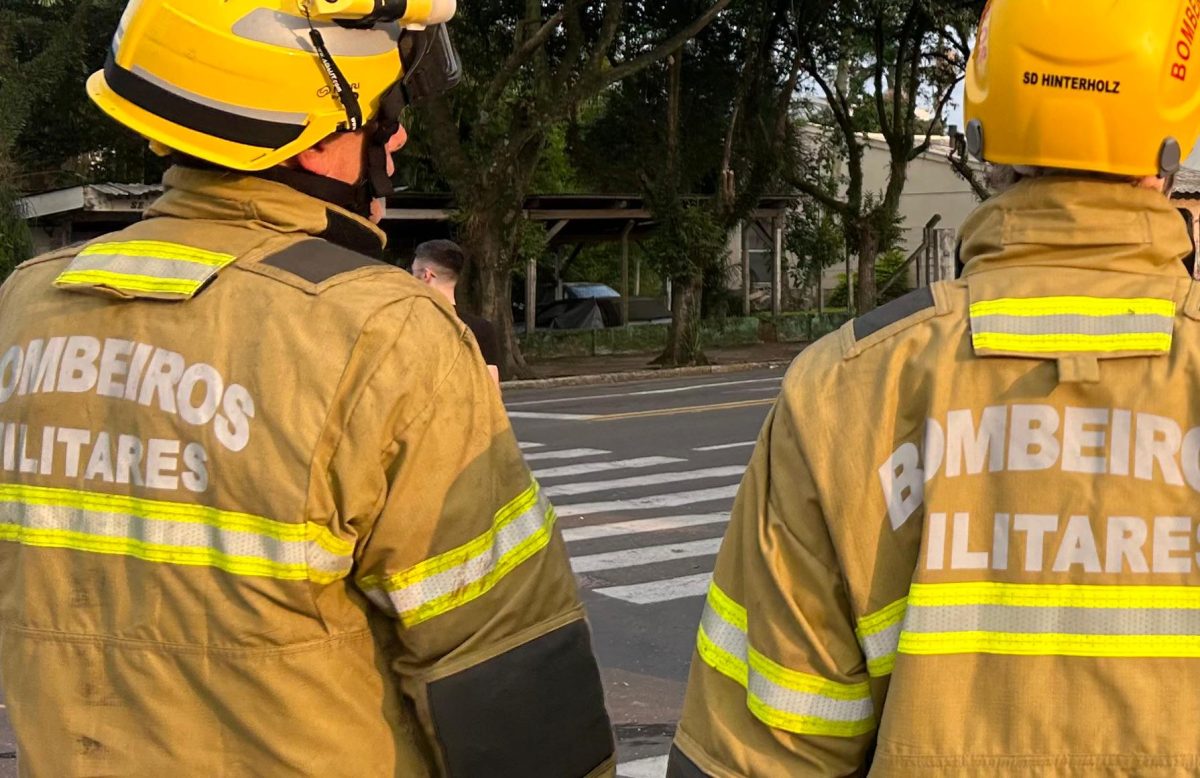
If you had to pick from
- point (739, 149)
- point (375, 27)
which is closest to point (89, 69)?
point (739, 149)

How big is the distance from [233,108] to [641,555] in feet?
22.8

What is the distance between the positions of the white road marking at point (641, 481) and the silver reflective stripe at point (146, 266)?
29.7 ft

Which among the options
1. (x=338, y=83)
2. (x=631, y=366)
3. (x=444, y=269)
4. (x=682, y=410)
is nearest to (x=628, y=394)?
(x=682, y=410)

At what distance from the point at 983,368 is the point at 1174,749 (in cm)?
49

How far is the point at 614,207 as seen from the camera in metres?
29.5

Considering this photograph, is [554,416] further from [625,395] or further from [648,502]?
[648,502]

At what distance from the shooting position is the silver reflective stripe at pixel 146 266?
2.11 m

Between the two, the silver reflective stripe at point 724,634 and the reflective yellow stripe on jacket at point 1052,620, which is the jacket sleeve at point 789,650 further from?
the reflective yellow stripe on jacket at point 1052,620

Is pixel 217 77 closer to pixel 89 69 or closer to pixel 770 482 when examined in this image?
pixel 770 482

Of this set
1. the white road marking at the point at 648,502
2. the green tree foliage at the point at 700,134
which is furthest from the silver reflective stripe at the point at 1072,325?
the green tree foliage at the point at 700,134

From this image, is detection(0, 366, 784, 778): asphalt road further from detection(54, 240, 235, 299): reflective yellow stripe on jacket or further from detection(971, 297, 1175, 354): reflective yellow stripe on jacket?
detection(971, 297, 1175, 354): reflective yellow stripe on jacket

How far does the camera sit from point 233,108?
2.16 meters

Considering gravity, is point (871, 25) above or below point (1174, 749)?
above

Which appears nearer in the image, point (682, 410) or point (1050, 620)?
point (1050, 620)
